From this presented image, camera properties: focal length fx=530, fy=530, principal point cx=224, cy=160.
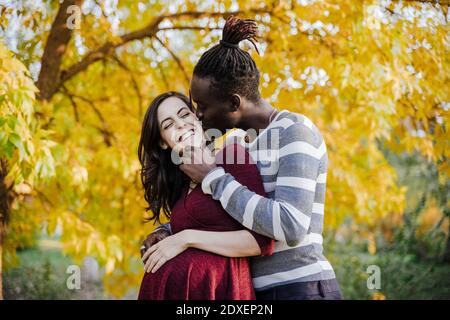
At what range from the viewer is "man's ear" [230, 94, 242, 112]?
1.88m

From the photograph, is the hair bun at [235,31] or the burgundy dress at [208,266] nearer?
the burgundy dress at [208,266]

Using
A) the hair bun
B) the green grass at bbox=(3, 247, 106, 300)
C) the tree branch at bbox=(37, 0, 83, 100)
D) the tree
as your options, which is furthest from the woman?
the green grass at bbox=(3, 247, 106, 300)

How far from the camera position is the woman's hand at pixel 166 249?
175 cm

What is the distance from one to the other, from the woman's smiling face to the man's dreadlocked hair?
144mm

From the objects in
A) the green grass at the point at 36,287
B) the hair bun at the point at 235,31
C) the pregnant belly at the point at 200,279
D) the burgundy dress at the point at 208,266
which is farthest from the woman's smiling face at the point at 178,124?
the green grass at the point at 36,287

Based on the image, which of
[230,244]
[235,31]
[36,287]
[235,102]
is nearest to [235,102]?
[235,102]

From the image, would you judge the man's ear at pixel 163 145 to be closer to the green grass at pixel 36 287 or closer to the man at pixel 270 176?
the man at pixel 270 176

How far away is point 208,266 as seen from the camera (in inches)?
67.2

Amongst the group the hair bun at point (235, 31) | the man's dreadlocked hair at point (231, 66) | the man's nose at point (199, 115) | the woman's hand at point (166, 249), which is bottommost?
the woman's hand at point (166, 249)

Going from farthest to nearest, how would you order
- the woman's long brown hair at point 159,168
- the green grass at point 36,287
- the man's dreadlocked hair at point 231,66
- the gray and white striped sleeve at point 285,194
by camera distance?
1. the green grass at point 36,287
2. the woman's long brown hair at point 159,168
3. the man's dreadlocked hair at point 231,66
4. the gray and white striped sleeve at point 285,194

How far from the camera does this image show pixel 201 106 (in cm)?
190

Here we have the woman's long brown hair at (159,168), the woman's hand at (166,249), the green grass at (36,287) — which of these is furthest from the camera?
the green grass at (36,287)

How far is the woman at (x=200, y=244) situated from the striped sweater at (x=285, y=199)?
0.05 metres

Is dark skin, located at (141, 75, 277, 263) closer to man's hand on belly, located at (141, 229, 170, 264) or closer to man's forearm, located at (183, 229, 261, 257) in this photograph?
man's hand on belly, located at (141, 229, 170, 264)
